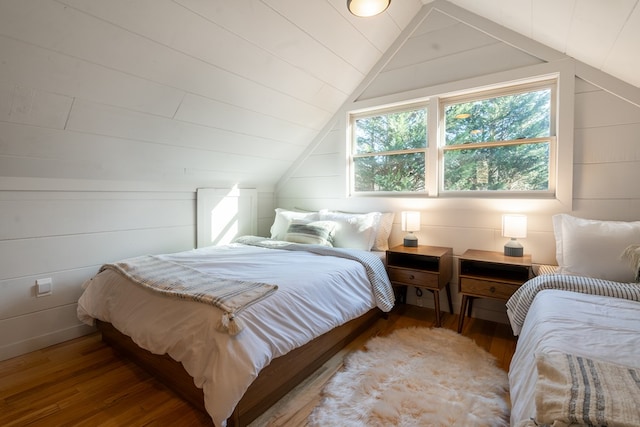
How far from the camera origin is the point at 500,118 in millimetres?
2582

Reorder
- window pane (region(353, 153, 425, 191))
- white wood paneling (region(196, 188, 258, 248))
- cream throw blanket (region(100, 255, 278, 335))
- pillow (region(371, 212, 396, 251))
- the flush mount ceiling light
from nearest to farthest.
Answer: cream throw blanket (region(100, 255, 278, 335)) → the flush mount ceiling light → pillow (region(371, 212, 396, 251)) → window pane (region(353, 153, 425, 191)) → white wood paneling (region(196, 188, 258, 248))

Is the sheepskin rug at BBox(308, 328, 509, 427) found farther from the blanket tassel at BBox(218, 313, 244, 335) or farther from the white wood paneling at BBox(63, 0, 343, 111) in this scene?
the white wood paneling at BBox(63, 0, 343, 111)

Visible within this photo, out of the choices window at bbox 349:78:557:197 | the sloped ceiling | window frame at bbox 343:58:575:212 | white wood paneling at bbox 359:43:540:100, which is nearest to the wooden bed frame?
the sloped ceiling

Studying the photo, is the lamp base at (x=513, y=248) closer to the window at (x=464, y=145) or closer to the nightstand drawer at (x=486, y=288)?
the nightstand drawer at (x=486, y=288)

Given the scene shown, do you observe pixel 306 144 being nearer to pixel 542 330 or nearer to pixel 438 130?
pixel 438 130

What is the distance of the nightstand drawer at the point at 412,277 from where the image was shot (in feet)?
7.97

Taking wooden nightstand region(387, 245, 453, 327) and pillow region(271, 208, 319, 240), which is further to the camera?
pillow region(271, 208, 319, 240)

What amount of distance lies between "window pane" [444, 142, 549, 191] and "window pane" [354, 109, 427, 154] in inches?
13.7

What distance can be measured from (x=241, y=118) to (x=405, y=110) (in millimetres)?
1554

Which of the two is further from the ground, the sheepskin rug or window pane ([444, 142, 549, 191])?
window pane ([444, 142, 549, 191])

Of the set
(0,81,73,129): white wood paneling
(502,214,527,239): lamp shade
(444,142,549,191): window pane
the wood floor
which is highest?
(0,81,73,129): white wood paneling

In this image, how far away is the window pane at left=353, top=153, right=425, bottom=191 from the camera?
298 cm

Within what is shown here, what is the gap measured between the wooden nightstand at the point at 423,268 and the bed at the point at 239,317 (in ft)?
0.55

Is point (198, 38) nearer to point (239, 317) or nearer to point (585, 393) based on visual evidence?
point (239, 317)
